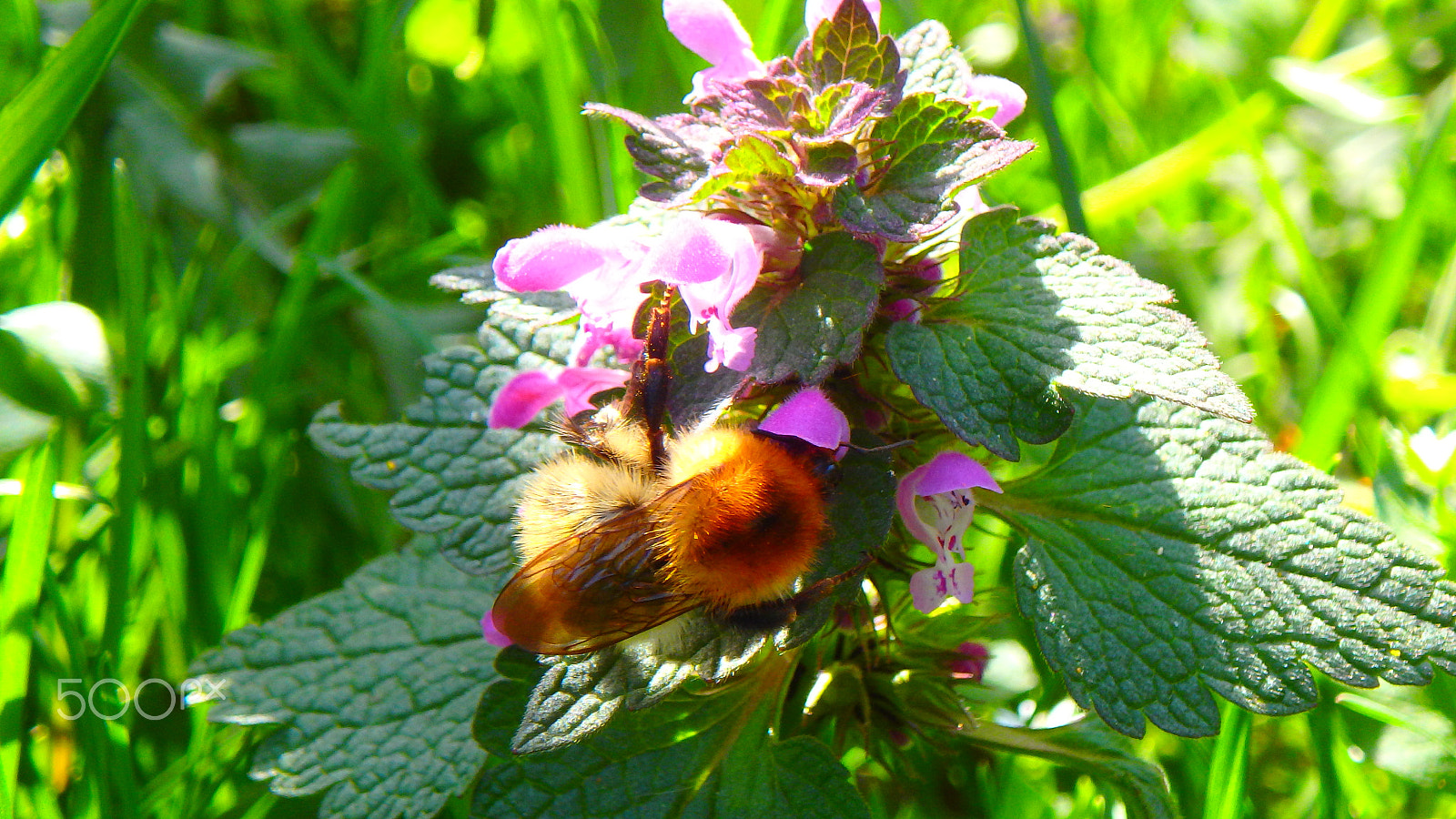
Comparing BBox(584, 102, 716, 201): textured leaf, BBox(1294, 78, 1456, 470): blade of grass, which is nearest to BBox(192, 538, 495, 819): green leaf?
BBox(584, 102, 716, 201): textured leaf

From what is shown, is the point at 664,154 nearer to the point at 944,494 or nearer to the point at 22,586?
the point at 944,494

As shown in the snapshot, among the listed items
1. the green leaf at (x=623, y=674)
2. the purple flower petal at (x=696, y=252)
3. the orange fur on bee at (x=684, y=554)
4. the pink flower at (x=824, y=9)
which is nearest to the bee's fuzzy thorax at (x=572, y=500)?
the orange fur on bee at (x=684, y=554)

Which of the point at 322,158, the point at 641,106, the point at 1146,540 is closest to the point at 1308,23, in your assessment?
the point at 641,106

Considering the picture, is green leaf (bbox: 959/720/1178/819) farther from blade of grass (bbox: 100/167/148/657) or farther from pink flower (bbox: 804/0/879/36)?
blade of grass (bbox: 100/167/148/657)

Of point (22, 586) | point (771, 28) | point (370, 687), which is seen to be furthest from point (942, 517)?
point (771, 28)

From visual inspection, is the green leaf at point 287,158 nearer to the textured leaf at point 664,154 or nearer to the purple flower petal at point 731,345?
the textured leaf at point 664,154
